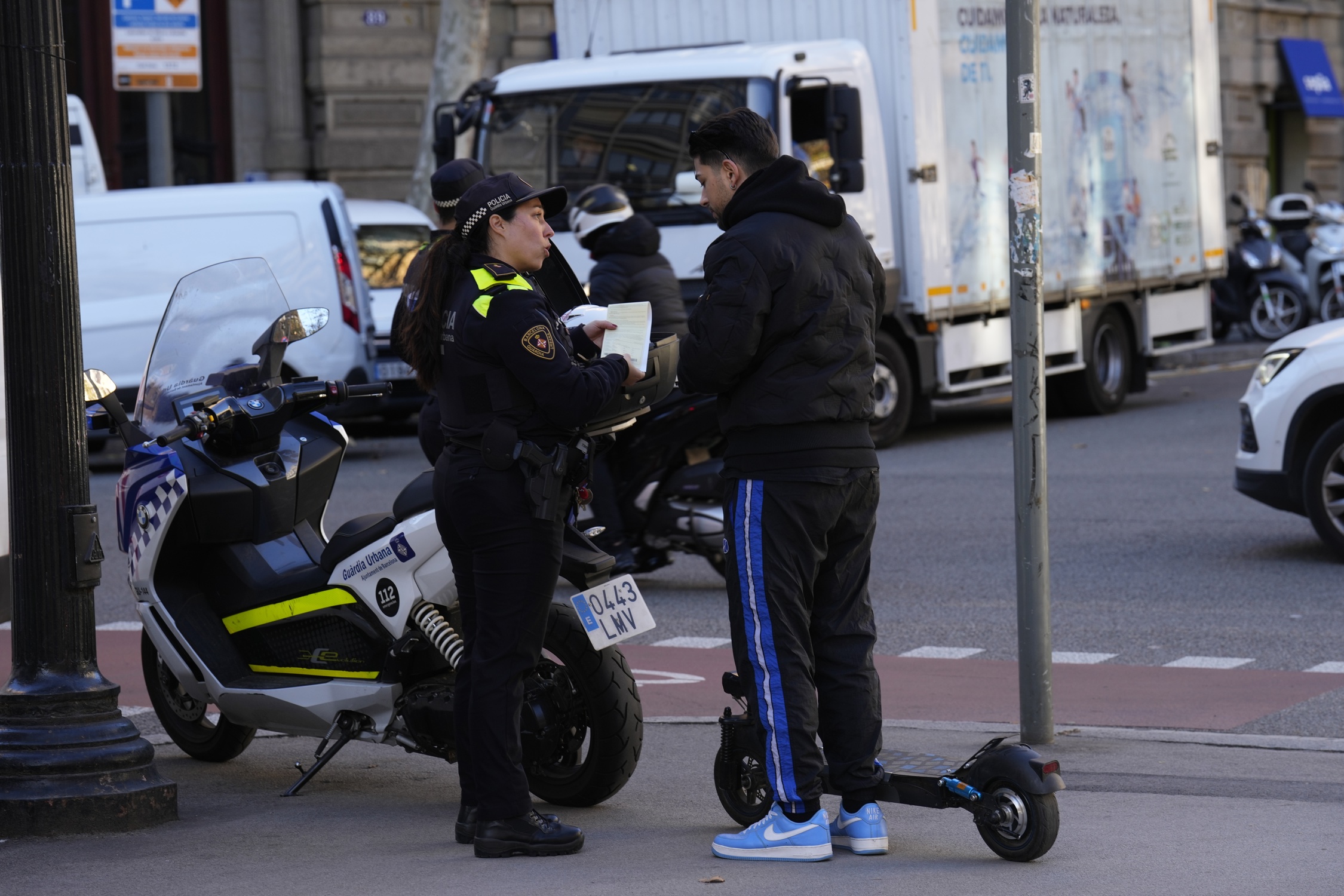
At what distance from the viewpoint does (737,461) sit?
4910mm

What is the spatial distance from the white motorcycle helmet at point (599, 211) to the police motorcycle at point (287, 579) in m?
3.18

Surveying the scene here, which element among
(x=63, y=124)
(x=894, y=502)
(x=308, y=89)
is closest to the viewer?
(x=63, y=124)

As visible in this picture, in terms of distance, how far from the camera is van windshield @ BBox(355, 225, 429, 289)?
56.9 ft

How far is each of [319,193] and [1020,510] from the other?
10.3 metres

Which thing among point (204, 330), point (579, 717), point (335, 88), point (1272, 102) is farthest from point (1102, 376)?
point (1272, 102)

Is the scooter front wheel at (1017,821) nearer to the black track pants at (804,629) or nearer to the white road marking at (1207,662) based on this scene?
the black track pants at (804,629)

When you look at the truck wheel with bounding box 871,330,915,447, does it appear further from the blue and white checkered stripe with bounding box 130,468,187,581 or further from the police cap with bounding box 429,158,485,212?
the blue and white checkered stripe with bounding box 130,468,187,581

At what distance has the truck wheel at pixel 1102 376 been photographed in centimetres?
1680

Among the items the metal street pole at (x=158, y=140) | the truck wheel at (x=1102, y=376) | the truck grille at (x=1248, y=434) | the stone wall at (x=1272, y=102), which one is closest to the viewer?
the truck grille at (x=1248, y=434)

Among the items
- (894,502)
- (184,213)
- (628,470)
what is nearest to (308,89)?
(184,213)

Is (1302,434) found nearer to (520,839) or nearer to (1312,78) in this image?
(520,839)

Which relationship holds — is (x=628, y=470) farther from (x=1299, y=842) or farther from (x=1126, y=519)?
(x=1299, y=842)

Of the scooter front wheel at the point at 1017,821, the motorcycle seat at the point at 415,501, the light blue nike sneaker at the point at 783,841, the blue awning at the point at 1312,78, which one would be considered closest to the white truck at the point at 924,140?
the motorcycle seat at the point at 415,501

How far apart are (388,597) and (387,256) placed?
12.3 meters
